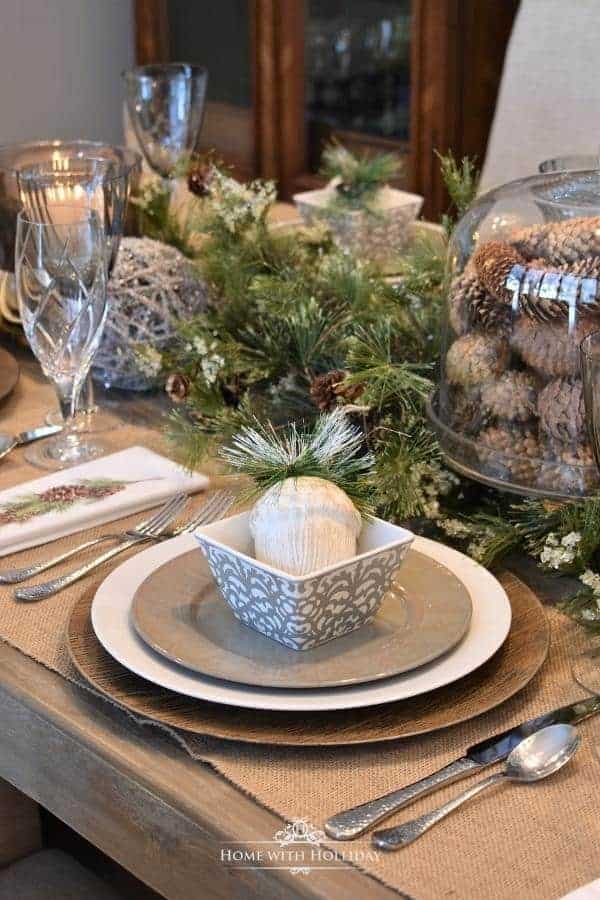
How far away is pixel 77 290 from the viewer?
105 centimetres

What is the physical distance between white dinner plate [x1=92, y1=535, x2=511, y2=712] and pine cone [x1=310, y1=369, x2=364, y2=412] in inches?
8.1

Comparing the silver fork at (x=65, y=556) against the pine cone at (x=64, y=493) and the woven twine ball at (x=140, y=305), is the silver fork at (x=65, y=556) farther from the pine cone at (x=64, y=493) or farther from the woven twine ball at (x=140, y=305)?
the woven twine ball at (x=140, y=305)

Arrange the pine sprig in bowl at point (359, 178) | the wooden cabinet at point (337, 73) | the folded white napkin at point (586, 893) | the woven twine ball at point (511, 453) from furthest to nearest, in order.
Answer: the wooden cabinet at point (337, 73) → the pine sprig in bowl at point (359, 178) → the woven twine ball at point (511, 453) → the folded white napkin at point (586, 893)

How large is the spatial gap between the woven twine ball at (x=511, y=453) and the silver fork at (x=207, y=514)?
0.20 m

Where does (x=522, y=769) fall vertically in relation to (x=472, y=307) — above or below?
below

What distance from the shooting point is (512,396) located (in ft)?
2.88

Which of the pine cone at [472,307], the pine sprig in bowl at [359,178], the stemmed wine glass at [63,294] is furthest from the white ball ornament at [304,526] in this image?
the pine sprig in bowl at [359,178]

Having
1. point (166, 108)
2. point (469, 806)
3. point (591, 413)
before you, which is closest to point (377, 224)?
point (166, 108)

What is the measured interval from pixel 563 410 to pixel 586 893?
0.37 meters

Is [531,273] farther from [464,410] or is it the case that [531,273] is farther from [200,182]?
[200,182]

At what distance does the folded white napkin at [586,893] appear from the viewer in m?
0.56

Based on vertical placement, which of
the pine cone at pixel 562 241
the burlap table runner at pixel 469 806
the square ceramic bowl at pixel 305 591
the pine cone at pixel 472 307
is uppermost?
the pine cone at pixel 562 241

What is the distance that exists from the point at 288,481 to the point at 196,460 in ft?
0.97

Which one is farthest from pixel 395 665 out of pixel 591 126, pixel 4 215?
pixel 591 126
